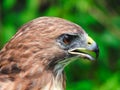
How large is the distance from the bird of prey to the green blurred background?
1.86 m

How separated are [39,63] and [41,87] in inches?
5.3

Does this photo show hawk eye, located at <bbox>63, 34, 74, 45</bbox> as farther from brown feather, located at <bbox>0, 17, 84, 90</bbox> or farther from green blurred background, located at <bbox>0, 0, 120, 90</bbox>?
green blurred background, located at <bbox>0, 0, 120, 90</bbox>

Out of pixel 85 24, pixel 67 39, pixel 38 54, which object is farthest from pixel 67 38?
pixel 85 24

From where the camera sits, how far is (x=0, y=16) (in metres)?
6.81

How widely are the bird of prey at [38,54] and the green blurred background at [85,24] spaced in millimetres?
1859

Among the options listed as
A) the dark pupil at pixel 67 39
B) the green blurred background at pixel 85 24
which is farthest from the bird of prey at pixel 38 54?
the green blurred background at pixel 85 24

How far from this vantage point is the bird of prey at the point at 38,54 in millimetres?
4414

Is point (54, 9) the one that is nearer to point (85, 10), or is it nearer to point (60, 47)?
point (85, 10)

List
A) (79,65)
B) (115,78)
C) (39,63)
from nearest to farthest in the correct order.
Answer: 1. (39,63)
2. (115,78)
3. (79,65)

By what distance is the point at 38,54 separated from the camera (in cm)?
444

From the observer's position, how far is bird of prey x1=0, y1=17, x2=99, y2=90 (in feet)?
14.5

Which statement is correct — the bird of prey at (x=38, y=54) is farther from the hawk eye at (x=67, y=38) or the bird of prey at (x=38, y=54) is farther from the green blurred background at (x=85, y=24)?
the green blurred background at (x=85, y=24)

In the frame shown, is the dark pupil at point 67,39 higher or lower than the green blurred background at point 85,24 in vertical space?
lower

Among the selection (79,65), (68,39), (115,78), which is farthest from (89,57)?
(79,65)
